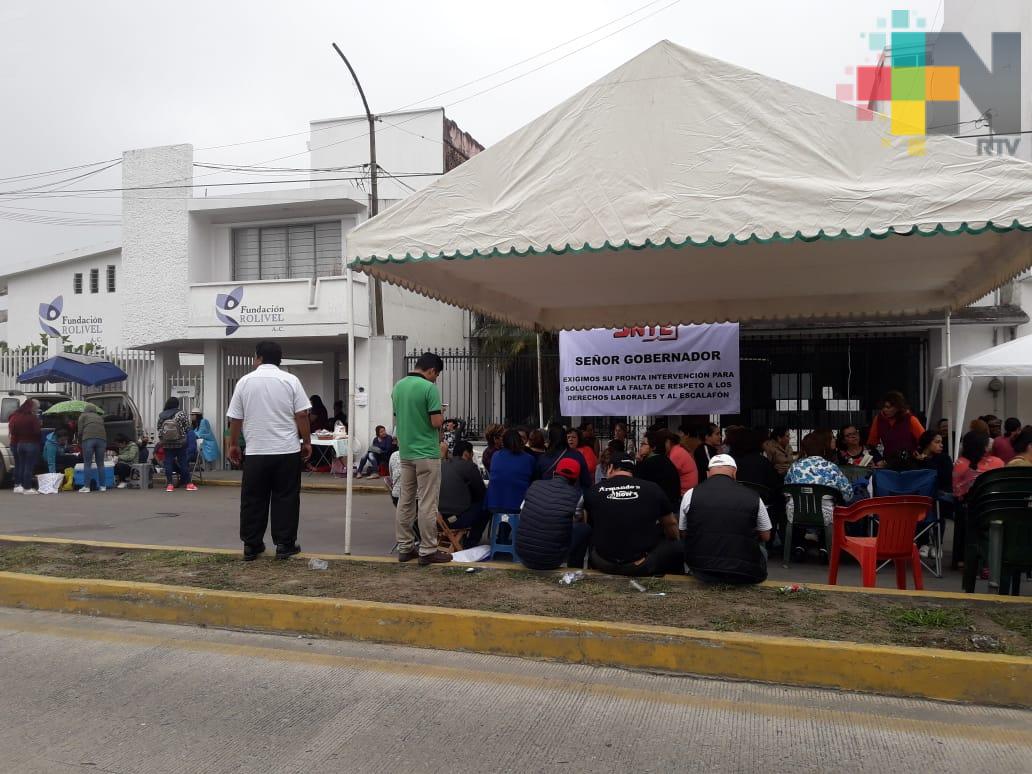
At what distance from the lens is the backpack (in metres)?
14.9

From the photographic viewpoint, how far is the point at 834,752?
3.79 meters

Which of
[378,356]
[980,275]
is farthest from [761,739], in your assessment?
[378,356]

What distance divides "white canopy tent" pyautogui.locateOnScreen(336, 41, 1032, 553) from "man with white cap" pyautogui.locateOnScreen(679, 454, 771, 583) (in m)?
1.82

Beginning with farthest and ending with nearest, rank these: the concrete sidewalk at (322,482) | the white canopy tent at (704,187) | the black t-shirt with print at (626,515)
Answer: the concrete sidewalk at (322,482) → the black t-shirt with print at (626,515) → the white canopy tent at (704,187)

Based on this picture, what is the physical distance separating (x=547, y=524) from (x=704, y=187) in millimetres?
2828

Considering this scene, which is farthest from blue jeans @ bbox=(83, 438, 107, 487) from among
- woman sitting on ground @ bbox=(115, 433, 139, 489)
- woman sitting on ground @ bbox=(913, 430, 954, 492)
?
woman sitting on ground @ bbox=(913, 430, 954, 492)

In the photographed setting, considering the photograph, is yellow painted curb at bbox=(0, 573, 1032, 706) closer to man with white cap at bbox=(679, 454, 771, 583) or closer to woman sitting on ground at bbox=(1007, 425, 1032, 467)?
man with white cap at bbox=(679, 454, 771, 583)

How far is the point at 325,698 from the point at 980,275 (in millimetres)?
7367

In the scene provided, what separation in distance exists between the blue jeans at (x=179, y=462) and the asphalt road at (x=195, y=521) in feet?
1.35

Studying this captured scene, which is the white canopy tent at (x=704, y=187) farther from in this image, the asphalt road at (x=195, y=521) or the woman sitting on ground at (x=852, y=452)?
the asphalt road at (x=195, y=521)

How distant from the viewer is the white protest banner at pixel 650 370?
39.7 ft

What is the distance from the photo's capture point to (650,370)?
40.8 feet

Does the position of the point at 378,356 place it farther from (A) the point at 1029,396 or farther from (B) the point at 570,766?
(B) the point at 570,766

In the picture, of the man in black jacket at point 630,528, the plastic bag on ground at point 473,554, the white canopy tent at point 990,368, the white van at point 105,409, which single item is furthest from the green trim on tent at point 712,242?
the white van at point 105,409
